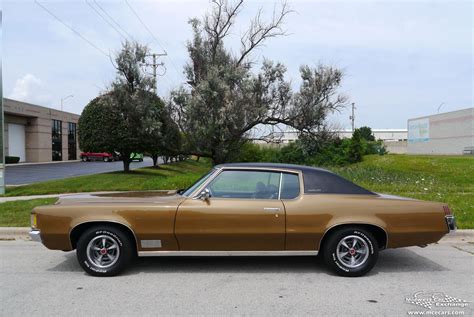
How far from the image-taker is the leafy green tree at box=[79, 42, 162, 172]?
17078 millimetres

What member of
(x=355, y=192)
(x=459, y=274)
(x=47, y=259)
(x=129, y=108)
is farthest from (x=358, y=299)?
(x=129, y=108)

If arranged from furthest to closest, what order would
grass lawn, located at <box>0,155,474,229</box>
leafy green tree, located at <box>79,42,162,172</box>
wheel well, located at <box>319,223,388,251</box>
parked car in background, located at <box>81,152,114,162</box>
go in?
parked car in background, located at <box>81,152,114,162</box>, leafy green tree, located at <box>79,42,162,172</box>, grass lawn, located at <box>0,155,474,229</box>, wheel well, located at <box>319,223,388,251</box>

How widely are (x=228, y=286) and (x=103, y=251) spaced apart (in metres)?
1.64

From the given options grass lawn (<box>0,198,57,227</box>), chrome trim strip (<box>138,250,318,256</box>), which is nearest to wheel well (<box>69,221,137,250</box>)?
chrome trim strip (<box>138,250,318,256</box>)

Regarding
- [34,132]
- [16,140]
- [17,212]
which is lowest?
[17,212]

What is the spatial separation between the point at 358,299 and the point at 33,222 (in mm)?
4074

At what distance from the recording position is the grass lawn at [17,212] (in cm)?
852

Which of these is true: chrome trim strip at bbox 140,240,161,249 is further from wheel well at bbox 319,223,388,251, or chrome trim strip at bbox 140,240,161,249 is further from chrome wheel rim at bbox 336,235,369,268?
chrome wheel rim at bbox 336,235,369,268

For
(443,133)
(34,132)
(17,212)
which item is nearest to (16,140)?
(34,132)

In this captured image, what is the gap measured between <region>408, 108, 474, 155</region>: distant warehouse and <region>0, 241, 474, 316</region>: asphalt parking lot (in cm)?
5600

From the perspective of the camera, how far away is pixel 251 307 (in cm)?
429

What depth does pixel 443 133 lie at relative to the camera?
63906mm

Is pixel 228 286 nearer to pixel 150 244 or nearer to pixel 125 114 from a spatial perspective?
pixel 150 244

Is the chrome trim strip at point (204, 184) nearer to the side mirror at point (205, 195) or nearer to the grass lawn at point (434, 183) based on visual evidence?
the side mirror at point (205, 195)
